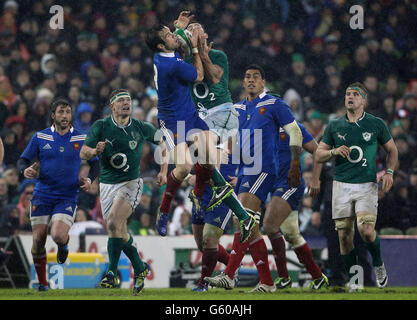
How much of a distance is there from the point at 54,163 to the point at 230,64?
8538 mm

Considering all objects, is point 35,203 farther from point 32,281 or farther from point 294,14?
point 294,14

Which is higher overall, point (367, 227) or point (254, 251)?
point (367, 227)

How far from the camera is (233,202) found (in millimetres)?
9336

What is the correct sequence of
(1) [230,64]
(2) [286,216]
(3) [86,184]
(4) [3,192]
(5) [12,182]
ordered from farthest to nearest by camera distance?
1. (1) [230,64]
2. (5) [12,182]
3. (4) [3,192]
4. (3) [86,184]
5. (2) [286,216]

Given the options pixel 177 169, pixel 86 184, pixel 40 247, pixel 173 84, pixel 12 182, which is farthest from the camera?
pixel 12 182

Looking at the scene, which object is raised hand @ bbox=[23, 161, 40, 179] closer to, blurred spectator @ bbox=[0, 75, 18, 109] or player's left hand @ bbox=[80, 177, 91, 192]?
player's left hand @ bbox=[80, 177, 91, 192]

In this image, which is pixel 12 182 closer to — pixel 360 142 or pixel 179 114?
pixel 179 114

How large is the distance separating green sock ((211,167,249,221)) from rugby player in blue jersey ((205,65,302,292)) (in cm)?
43

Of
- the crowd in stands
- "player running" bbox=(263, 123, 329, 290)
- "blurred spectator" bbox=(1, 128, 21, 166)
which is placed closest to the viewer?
"player running" bbox=(263, 123, 329, 290)

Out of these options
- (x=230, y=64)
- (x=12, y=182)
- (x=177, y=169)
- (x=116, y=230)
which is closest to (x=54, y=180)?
(x=116, y=230)

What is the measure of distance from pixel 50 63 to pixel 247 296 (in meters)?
9.40

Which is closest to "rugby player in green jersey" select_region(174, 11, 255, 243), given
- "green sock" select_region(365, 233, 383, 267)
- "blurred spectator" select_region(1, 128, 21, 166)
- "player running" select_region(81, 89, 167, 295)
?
"player running" select_region(81, 89, 167, 295)

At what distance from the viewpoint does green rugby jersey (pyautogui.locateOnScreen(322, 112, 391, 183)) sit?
33.1ft
